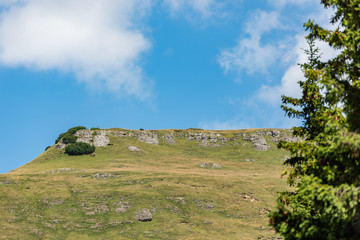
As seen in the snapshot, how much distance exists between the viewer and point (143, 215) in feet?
201

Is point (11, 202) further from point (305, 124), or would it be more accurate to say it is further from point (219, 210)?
point (305, 124)

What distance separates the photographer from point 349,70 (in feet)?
45.0

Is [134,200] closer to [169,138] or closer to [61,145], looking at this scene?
[61,145]

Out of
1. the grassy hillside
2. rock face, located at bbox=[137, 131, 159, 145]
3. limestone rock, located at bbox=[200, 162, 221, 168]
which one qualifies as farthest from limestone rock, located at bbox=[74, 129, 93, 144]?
limestone rock, located at bbox=[200, 162, 221, 168]

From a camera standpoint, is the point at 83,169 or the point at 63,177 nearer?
the point at 63,177

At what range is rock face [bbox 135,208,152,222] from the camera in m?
60.5

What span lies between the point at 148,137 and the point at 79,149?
32.3m

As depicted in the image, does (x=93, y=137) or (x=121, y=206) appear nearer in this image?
(x=121, y=206)

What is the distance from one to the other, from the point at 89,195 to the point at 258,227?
120ft

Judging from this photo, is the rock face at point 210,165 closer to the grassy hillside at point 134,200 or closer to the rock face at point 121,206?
the grassy hillside at point 134,200

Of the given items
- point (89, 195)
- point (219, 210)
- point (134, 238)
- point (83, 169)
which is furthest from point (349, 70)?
point (83, 169)

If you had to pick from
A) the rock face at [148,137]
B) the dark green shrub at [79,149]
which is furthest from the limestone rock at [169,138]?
the dark green shrub at [79,149]

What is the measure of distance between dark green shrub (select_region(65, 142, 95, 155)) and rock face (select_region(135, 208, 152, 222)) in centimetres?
6281

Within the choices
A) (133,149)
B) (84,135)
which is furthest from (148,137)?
(84,135)
